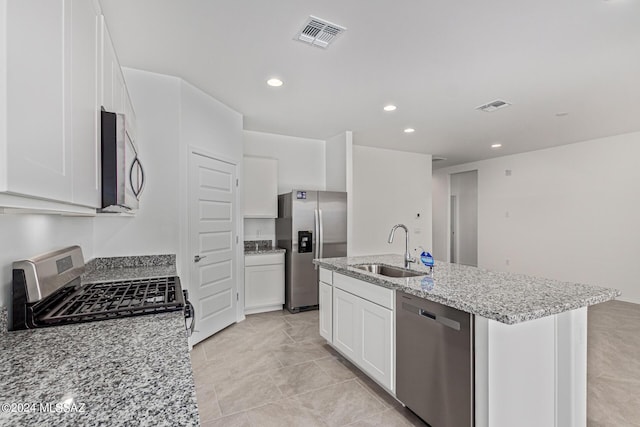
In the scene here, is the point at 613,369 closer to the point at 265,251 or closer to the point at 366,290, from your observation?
the point at 366,290

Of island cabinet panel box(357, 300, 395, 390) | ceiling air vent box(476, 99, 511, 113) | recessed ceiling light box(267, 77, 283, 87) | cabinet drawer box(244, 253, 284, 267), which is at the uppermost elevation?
recessed ceiling light box(267, 77, 283, 87)

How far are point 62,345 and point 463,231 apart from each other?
8.29 meters

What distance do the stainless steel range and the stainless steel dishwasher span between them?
132cm

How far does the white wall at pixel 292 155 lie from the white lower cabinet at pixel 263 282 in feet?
4.11

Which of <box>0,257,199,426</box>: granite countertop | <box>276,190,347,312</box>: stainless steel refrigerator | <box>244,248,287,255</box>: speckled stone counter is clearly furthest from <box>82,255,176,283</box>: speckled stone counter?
<box>276,190,347,312</box>: stainless steel refrigerator

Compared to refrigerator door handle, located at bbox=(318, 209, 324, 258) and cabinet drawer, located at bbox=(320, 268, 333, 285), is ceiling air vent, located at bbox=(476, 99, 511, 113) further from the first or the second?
cabinet drawer, located at bbox=(320, 268, 333, 285)

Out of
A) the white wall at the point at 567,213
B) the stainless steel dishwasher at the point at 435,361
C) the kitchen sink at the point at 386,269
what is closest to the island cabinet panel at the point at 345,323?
the kitchen sink at the point at 386,269

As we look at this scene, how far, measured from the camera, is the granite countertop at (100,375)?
0.69 m

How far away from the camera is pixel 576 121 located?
4.41m

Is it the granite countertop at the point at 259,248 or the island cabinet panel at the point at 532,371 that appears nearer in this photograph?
the island cabinet panel at the point at 532,371

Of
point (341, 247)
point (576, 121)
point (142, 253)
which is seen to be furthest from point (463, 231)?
point (142, 253)

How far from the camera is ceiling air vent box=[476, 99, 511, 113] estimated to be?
12.0 feet

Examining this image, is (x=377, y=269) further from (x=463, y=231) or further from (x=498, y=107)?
(x=463, y=231)

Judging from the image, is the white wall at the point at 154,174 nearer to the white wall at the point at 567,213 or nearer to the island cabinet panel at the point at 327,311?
the island cabinet panel at the point at 327,311
